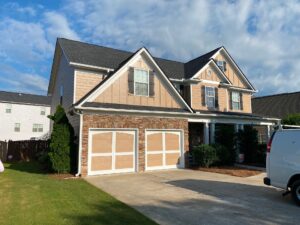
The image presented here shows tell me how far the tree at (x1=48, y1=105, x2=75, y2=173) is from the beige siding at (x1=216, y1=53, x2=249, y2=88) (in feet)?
47.6

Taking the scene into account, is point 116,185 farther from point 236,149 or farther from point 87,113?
point 236,149

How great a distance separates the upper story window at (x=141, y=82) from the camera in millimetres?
16156

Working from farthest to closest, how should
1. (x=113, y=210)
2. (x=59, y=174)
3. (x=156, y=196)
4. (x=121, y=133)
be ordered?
1. (x=121, y=133)
2. (x=59, y=174)
3. (x=156, y=196)
4. (x=113, y=210)

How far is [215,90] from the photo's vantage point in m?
→ 21.3

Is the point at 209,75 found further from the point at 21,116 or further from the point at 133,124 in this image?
the point at 21,116

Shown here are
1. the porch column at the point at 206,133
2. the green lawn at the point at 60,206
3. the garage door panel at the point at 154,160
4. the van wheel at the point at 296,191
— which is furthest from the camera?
the porch column at the point at 206,133

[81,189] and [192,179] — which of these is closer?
[81,189]

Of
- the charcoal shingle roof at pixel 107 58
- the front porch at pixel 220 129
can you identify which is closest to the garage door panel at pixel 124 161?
the front porch at pixel 220 129

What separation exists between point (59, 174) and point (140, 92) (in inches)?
257

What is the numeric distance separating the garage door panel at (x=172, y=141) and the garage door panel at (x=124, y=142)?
2.48 m

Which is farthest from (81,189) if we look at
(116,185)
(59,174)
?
(59,174)

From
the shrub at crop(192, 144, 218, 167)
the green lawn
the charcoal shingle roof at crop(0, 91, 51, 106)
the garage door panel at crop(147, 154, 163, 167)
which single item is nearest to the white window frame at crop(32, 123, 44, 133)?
the charcoal shingle roof at crop(0, 91, 51, 106)

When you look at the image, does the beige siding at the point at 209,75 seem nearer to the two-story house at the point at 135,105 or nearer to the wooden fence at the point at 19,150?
the two-story house at the point at 135,105

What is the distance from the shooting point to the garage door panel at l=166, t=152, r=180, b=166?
53.6 feet
